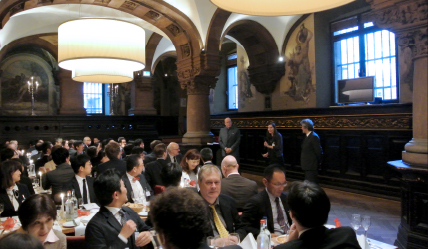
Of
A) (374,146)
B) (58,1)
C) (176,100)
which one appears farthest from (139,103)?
(374,146)

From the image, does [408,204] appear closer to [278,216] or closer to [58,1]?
[278,216]

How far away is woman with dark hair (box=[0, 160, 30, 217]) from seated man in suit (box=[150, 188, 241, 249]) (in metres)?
3.00

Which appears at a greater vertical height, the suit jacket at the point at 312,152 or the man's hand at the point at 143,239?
the suit jacket at the point at 312,152

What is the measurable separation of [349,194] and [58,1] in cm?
845

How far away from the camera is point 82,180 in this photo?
417cm

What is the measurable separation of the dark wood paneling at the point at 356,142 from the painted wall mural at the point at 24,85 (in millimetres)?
12521

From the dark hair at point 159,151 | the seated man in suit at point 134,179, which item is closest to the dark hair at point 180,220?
the seated man in suit at point 134,179

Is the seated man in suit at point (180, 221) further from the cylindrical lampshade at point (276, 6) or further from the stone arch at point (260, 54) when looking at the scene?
the stone arch at point (260, 54)

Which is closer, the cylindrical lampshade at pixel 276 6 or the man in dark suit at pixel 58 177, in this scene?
the cylindrical lampshade at pixel 276 6

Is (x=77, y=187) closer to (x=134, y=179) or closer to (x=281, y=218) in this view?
(x=134, y=179)

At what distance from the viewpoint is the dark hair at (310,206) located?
178cm

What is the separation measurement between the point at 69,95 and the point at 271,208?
1295 centimetres

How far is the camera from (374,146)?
7.42 m

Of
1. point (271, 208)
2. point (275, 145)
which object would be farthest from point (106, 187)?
point (275, 145)
